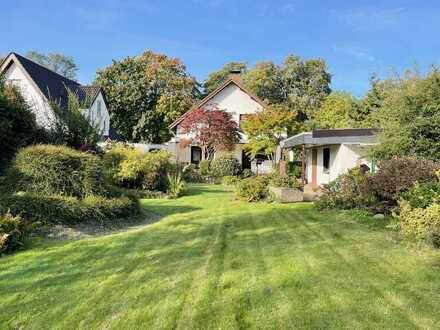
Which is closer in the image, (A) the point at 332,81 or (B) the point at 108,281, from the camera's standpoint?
(B) the point at 108,281

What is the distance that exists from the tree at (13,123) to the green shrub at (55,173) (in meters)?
2.00

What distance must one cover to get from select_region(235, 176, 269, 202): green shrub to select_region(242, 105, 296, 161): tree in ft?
31.0

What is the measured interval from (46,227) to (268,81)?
131 ft

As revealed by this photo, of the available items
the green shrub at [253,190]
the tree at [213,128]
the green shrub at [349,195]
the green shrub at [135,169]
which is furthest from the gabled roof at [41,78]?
the green shrub at [349,195]

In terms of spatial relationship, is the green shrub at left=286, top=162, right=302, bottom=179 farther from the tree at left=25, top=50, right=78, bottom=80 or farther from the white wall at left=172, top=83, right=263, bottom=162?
the tree at left=25, top=50, right=78, bottom=80

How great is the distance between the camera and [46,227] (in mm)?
7496

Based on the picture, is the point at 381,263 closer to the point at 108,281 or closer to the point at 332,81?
the point at 108,281

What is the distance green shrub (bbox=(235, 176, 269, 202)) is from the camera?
12.9m

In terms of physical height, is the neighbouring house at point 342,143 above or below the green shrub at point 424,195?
above

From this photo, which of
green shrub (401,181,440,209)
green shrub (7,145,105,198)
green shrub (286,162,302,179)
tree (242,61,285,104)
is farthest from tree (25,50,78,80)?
green shrub (401,181,440,209)

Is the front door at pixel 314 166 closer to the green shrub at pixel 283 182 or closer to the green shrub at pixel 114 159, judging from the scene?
the green shrub at pixel 283 182

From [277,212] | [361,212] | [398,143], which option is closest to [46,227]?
[277,212]

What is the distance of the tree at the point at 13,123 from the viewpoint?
34.0 ft

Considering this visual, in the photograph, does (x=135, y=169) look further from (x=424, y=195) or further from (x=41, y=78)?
(x=41, y=78)
